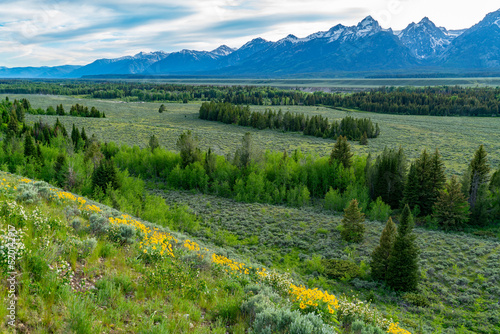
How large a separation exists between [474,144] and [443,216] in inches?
2499

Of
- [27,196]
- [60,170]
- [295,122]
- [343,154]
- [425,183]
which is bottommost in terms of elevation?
[425,183]

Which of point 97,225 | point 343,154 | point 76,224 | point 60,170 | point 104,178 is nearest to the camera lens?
point 76,224

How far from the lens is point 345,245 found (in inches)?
1197

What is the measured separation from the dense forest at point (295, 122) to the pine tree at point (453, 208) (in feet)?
178

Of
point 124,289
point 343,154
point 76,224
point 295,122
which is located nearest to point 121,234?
point 76,224

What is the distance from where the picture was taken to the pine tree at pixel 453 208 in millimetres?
35406

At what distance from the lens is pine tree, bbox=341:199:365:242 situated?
101ft

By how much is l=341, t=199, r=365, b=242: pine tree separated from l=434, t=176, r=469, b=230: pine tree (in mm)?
12402

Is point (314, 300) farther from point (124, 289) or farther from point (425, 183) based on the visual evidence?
point (425, 183)

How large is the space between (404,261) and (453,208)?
60.5ft

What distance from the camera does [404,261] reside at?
73.1ft

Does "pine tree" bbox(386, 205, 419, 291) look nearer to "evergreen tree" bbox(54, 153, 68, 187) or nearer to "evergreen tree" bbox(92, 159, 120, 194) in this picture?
"evergreen tree" bbox(92, 159, 120, 194)

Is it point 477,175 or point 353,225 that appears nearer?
point 353,225

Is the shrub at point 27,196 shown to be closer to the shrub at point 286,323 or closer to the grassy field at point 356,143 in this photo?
the shrub at point 286,323
